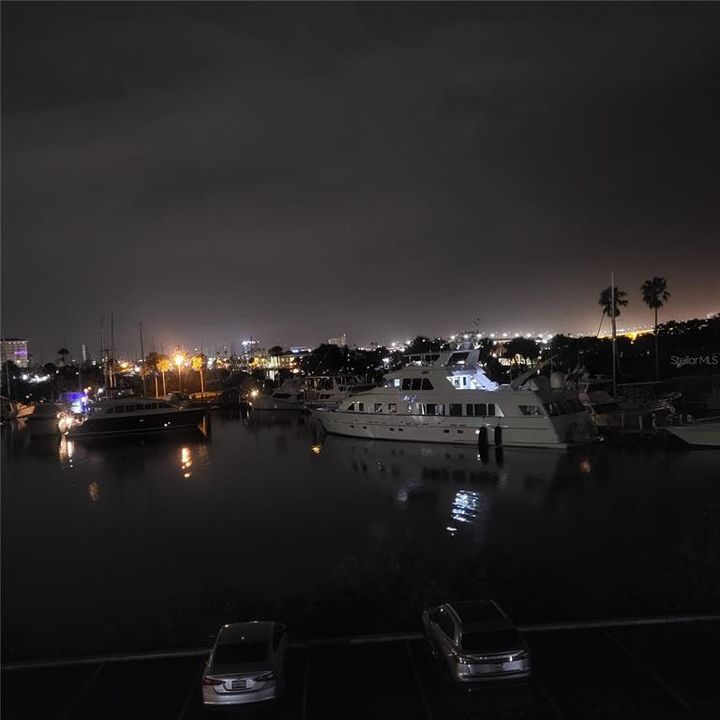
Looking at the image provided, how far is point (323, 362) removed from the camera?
115000mm

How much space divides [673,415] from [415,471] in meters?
19.4

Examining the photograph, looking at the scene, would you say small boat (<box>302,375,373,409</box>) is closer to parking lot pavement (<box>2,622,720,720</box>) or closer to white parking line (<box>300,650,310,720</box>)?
white parking line (<box>300,650,310,720</box>)

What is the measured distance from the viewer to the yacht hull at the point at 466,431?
35.2 meters

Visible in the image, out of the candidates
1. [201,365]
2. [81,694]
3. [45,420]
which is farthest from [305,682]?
[201,365]

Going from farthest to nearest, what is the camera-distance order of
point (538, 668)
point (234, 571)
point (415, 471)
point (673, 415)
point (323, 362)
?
point (323, 362), point (673, 415), point (415, 471), point (234, 571), point (538, 668)

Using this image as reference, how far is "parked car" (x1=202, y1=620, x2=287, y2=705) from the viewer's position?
7.91 metres

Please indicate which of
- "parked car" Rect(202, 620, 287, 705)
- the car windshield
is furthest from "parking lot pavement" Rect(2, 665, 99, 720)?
the car windshield

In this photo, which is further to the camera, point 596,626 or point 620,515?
point 620,515

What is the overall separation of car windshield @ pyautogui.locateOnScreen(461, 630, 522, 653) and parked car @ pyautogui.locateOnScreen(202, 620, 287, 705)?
8.89 feet

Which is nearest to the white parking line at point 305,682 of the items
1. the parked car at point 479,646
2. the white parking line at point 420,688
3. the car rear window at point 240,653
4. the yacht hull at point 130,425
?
the car rear window at point 240,653

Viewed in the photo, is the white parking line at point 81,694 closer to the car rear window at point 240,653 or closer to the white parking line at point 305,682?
the car rear window at point 240,653

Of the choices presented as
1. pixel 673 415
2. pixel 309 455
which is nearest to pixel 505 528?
pixel 309 455

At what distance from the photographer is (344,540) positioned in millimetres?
19875

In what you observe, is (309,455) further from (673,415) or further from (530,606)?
(530,606)
